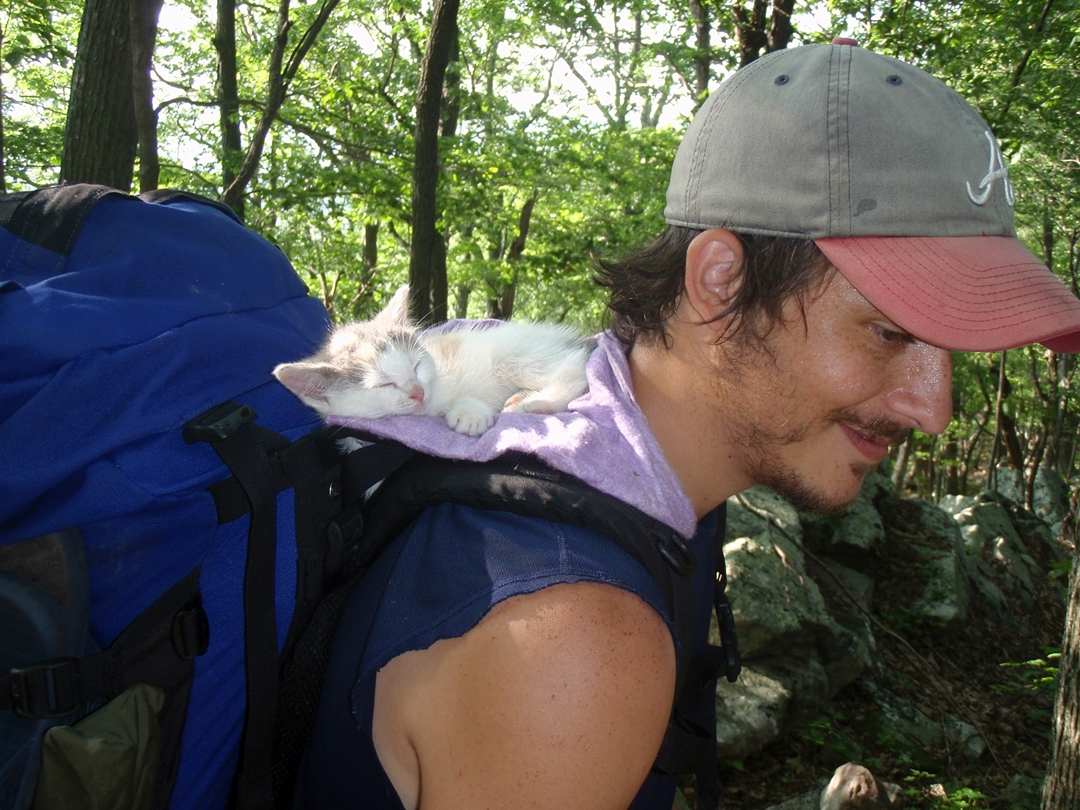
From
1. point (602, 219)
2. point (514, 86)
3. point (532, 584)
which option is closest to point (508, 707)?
point (532, 584)

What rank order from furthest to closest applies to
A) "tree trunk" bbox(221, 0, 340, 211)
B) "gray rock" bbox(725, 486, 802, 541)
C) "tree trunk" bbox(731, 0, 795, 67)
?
"tree trunk" bbox(731, 0, 795, 67), "tree trunk" bbox(221, 0, 340, 211), "gray rock" bbox(725, 486, 802, 541)

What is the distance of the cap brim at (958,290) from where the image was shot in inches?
60.1

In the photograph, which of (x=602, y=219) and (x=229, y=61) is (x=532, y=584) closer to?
(x=229, y=61)

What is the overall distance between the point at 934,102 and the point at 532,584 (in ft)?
4.54

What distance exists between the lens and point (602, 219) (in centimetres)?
1602

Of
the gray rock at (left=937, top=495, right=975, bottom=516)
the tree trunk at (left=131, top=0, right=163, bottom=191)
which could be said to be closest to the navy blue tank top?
the tree trunk at (left=131, top=0, right=163, bottom=191)

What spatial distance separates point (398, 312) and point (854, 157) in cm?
217

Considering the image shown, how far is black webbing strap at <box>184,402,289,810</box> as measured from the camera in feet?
4.58

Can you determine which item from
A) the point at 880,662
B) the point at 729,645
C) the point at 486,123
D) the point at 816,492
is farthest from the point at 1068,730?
the point at 486,123

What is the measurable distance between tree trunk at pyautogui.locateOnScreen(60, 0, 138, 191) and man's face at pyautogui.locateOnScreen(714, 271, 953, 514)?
15.7 feet

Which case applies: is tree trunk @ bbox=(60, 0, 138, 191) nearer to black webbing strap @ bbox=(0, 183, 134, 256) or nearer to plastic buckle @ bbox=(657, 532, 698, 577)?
black webbing strap @ bbox=(0, 183, 134, 256)

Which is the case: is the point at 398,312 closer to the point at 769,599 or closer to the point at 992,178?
the point at 992,178

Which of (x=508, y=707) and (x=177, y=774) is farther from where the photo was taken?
(x=177, y=774)

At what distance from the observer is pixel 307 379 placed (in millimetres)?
1993
